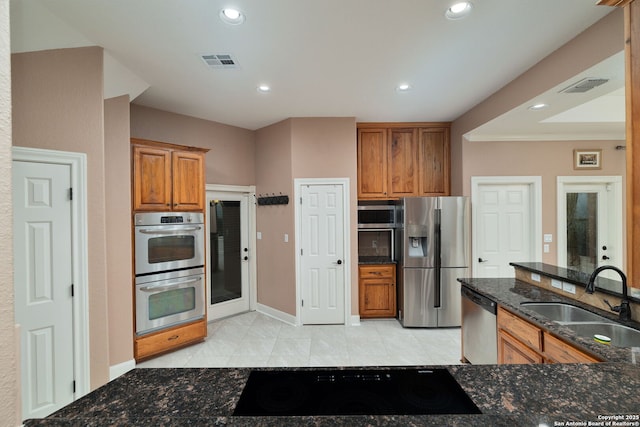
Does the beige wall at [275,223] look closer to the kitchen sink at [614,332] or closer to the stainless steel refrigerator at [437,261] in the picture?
the stainless steel refrigerator at [437,261]

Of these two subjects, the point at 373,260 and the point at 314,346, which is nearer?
the point at 314,346

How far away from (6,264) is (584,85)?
3562mm

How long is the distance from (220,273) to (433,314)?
10.2ft

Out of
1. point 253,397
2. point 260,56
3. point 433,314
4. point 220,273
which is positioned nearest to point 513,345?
point 433,314

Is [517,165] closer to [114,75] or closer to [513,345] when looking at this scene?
[513,345]

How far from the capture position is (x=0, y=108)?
502 millimetres

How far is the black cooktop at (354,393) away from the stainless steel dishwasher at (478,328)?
164 cm

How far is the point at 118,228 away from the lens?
265 cm

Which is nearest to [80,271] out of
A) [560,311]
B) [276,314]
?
[276,314]

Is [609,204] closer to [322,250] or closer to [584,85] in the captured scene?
[584,85]

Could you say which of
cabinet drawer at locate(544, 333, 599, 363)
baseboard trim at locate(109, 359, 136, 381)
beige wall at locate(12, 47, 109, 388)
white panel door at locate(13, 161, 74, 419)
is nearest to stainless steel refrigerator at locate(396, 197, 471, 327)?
cabinet drawer at locate(544, 333, 599, 363)

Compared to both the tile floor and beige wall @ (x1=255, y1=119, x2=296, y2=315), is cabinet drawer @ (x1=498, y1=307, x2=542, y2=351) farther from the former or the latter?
beige wall @ (x1=255, y1=119, x2=296, y2=315)

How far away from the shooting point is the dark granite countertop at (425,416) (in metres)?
0.71

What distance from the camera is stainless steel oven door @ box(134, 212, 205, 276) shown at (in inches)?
112
